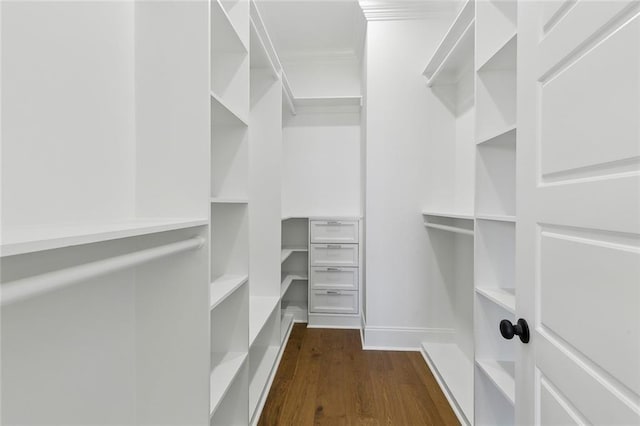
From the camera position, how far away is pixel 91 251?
37.2 inches

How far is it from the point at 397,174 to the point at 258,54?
1414 millimetres

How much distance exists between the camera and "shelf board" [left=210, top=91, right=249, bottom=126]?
1.21 meters

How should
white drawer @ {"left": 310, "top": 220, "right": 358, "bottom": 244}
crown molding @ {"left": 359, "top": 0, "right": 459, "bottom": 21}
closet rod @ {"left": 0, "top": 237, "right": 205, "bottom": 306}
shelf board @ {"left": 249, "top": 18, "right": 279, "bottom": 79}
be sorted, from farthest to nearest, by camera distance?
white drawer @ {"left": 310, "top": 220, "right": 358, "bottom": 244} < crown molding @ {"left": 359, "top": 0, "right": 459, "bottom": 21} < shelf board @ {"left": 249, "top": 18, "right": 279, "bottom": 79} < closet rod @ {"left": 0, "top": 237, "right": 205, "bottom": 306}

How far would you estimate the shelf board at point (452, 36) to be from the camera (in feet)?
5.57

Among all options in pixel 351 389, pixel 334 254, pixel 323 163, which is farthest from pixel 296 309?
pixel 323 163

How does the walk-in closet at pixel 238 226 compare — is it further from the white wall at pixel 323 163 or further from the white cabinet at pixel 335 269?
the white wall at pixel 323 163

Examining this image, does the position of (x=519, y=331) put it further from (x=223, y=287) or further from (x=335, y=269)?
(x=335, y=269)

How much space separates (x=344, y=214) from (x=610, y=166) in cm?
276

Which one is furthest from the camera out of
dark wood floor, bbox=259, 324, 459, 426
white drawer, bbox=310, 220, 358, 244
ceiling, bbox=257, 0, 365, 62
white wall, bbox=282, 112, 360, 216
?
white wall, bbox=282, 112, 360, 216

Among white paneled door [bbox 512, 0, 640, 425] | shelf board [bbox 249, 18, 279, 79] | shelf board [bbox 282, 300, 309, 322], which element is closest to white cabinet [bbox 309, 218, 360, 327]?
shelf board [bbox 282, 300, 309, 322]

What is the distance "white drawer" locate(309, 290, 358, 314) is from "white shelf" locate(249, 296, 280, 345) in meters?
0.69

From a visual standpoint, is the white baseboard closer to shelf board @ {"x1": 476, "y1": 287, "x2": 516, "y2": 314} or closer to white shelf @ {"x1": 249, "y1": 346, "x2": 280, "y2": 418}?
white shelf @ {"x1": 249, "y1": 346, "x2": 280, "y2": 418}

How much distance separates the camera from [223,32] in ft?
4.44

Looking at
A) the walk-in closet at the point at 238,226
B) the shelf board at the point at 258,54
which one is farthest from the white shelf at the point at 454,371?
the shelf board at the point at 258,54
